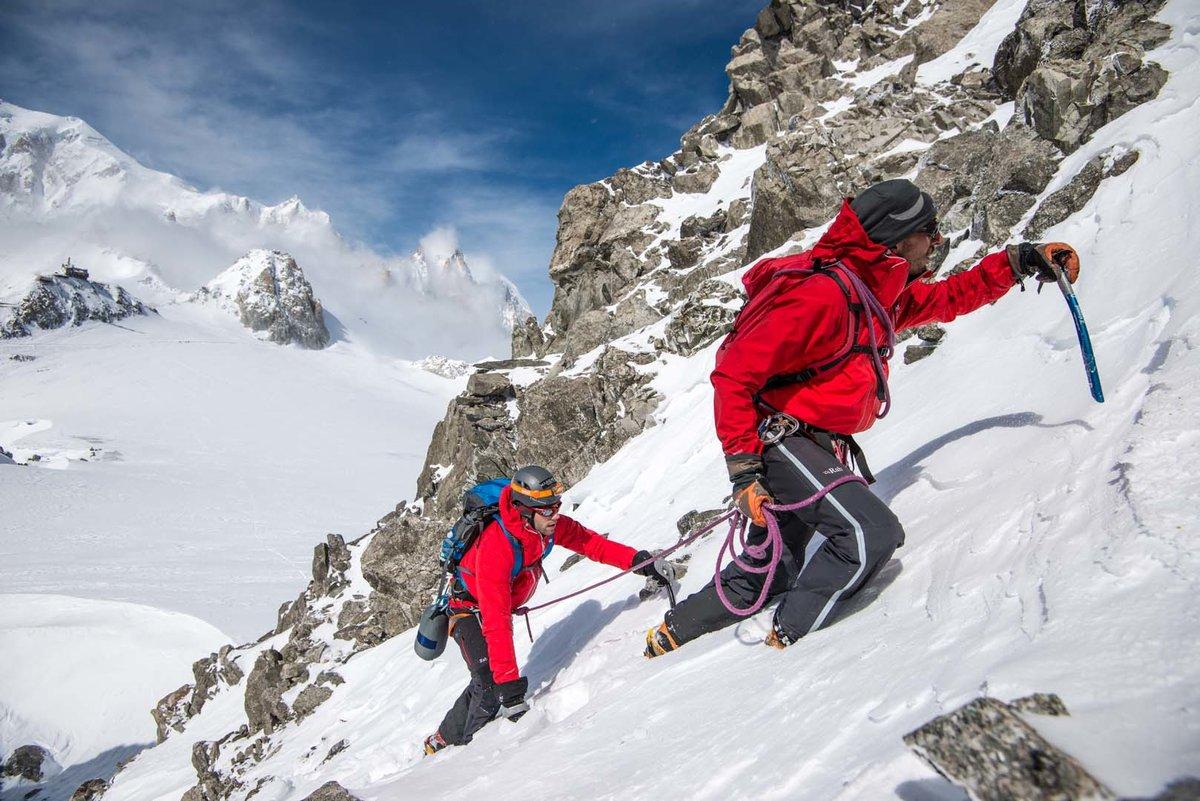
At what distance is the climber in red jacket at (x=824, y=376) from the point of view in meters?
3.43

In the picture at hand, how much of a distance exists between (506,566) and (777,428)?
293cm

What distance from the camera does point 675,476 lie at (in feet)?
39.8

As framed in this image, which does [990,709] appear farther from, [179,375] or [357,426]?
[179,375]

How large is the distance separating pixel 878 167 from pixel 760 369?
62.1 feet

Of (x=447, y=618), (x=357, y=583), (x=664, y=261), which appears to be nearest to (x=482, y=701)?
(x=447, y=618)

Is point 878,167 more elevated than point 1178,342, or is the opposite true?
point 878,167

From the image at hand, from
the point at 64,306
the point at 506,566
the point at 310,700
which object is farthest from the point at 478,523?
the point at 64,306

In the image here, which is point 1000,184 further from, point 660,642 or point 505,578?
point 505,578

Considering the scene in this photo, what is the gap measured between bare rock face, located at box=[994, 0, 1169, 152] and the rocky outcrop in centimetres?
15015

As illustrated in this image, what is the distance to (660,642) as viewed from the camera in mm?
4547

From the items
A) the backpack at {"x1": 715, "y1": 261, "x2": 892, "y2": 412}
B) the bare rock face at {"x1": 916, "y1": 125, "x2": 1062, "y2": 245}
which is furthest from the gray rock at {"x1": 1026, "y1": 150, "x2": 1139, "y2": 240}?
the backpack at {"x1": 715, "y1": 261, "x2": 892, "y2": 412}

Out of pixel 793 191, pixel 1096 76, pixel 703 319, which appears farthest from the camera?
pixel 793 191

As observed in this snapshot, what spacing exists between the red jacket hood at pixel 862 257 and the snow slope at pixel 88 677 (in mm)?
31852

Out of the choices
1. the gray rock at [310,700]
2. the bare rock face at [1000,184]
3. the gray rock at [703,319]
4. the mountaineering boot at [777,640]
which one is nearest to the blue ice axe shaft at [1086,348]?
the mountaineering boot at [777,640]
